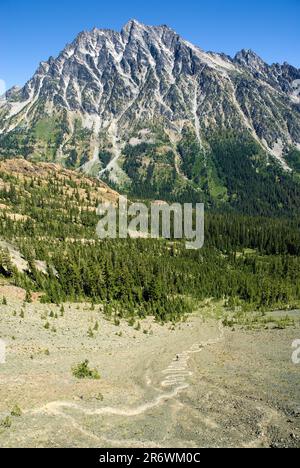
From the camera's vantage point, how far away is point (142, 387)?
42406 millimetres

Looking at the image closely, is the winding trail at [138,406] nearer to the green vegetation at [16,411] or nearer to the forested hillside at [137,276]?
the green vegetation at [16,411]

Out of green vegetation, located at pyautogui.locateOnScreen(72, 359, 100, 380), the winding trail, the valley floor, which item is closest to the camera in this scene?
the valley floor

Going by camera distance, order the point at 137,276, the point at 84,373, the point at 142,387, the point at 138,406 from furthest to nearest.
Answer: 1. the point at 137,276
2. the point at 84,373
3. the point at 142,387
4. the point at 138,406

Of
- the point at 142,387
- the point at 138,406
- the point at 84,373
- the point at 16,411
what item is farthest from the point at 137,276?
the point at 16,411

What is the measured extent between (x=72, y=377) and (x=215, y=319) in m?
56.0

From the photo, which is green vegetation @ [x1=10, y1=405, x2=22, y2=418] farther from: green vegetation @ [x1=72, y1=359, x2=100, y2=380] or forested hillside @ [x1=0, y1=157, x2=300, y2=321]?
forested hillside @ [x1=0, y1=157, x2=300, y2=321]

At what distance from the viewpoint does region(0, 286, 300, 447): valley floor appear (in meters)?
29.8

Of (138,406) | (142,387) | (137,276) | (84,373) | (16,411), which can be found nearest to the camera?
(16,411)

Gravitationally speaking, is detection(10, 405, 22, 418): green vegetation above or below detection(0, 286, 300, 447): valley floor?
above

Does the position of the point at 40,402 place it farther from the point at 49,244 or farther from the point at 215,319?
the point at 49,244

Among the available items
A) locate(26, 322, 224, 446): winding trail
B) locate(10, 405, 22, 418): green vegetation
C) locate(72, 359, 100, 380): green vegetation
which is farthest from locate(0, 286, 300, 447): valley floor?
locate(72, 359, 100, 380): green vegetation

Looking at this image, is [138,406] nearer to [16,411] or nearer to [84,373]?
[84,373]

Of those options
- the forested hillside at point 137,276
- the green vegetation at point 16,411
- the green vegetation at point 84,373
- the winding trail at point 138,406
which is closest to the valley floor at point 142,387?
the winding trail at point 138,406
